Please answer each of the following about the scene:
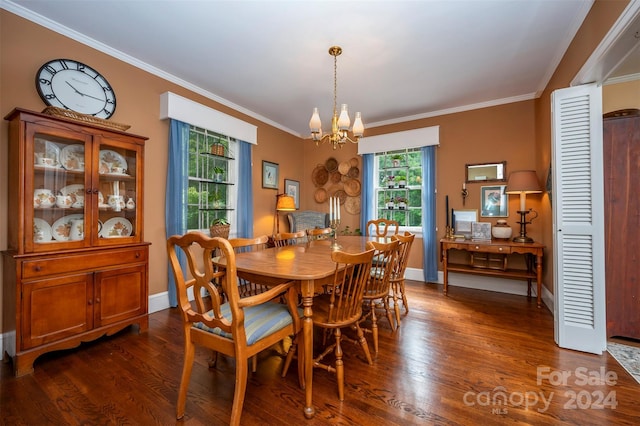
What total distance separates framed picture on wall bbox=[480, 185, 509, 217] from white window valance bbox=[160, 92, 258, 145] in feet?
A: 11.6

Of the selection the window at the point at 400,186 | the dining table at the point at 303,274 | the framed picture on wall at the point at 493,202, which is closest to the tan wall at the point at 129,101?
the dining table at the point at 303,274

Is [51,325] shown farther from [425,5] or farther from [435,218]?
[435,218]

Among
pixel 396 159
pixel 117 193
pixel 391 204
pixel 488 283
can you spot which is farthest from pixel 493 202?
pixel 117 193

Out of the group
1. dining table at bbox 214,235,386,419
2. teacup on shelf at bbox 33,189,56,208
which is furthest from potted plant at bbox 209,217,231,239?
teacup on shelf at bbox 33,189,56,208

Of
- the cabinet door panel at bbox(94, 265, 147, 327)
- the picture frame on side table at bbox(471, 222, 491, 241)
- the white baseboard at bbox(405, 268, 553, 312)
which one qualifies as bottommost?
the white baseboard at bbox(405, 268, 553, 312)

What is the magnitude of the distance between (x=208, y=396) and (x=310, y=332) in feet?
2.55

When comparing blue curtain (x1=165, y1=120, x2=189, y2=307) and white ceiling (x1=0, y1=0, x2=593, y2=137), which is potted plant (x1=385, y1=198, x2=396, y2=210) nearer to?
white ceiling (x1=0, y1=0, x2=593, y2=137)

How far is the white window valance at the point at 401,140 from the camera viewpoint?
416 cm

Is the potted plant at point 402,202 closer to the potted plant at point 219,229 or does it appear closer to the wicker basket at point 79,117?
the potted plant at point 219,229

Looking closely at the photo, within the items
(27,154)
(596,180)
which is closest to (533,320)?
(596,180)

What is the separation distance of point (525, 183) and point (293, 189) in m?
3.61

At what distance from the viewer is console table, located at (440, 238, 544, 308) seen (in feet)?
10.4

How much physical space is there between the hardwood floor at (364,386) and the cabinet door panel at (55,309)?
229 millimetres

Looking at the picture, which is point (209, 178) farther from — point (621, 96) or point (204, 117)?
point (621, 96)
